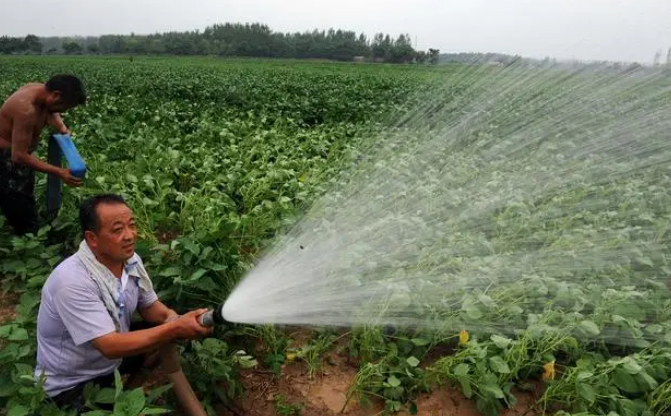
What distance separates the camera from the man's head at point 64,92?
3674 millimetres

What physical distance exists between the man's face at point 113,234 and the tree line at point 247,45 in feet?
166

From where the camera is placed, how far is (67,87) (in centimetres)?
367

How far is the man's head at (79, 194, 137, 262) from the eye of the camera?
2.08 metres

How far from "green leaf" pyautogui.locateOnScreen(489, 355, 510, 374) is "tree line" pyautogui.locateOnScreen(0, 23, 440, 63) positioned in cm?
5006

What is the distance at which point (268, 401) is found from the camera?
9.18 ft

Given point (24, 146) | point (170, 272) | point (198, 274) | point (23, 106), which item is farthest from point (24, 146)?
point (198, 274)

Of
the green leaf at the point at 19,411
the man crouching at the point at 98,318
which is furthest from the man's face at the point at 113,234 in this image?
the green leaf at the point at 19,411

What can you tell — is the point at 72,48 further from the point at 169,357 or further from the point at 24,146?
the point at 169,357

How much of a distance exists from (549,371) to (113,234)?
2.05 m

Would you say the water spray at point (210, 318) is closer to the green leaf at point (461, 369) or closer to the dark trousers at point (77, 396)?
the dark trousers at point (77, 396)

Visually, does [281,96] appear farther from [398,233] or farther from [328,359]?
[328,359]

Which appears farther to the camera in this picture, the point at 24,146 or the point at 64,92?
the point at 24,146

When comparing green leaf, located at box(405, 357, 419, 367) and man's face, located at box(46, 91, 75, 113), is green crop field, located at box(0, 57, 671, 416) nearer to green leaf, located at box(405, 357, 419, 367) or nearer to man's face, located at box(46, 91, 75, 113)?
green leaf, located at box(405, 357, 419, 367)

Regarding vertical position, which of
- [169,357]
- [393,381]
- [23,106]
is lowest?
[393,381]
